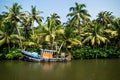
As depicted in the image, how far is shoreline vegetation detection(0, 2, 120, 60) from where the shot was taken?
126ft

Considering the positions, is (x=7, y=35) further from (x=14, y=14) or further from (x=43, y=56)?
(x=43, y=56)

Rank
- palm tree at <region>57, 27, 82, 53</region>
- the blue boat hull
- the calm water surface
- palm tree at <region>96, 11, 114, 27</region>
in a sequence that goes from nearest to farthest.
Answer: the calm water surface < the blue boat hull < palm tree at <region>57, 27, 82, 53</region> < palm tree at <region>96, 11, 114, 27</region>

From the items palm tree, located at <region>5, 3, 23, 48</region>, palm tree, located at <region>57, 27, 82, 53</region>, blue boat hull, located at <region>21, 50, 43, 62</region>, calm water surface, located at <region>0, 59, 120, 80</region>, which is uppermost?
palm tree, located at <region>5, 3, 23, 48</region>

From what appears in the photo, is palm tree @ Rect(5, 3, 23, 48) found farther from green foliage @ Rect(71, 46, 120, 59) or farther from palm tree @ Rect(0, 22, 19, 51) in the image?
green foliage @ Rect(71, 46, 120, 59)

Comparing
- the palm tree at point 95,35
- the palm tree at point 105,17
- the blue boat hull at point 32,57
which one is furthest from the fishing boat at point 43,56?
the palm tree at point 105,17

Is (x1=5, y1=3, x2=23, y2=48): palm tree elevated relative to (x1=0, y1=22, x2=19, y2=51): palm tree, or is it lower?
elevated

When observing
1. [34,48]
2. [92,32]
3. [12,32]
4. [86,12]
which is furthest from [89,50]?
[12,32]

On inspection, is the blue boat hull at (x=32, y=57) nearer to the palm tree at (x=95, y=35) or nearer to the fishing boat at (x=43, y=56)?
the fishing boat at (x=43, y=56)

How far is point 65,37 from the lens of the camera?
1518 inches

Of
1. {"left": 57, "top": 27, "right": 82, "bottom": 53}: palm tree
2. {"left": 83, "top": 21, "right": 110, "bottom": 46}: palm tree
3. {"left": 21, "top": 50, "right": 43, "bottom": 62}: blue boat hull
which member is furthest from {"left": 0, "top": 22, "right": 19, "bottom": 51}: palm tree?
{"left": 83, "top": 21, "right": 110, "bottom": 46}: palm tree

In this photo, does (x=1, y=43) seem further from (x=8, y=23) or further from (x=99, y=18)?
(x=99, y=18)

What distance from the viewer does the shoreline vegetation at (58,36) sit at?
126 ft

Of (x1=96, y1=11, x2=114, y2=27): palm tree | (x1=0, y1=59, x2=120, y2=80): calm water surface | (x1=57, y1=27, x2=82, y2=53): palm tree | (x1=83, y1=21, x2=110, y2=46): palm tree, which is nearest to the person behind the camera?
(x1=0, y1=59, x2=120, y2=80): calm water surface

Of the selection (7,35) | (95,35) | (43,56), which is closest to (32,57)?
(43,56)
